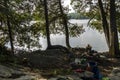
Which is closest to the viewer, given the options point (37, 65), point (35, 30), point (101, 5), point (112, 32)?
point (37, 65)

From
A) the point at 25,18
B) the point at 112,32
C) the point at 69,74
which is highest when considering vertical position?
the point at 25,18

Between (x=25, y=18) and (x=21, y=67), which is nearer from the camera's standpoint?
(x=21, y=67)

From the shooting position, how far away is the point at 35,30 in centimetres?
2773

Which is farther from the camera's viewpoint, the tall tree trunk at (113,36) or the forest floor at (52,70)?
the tall tree trunk at (113,36)

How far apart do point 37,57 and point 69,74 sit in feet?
13.5

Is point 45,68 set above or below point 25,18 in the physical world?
below

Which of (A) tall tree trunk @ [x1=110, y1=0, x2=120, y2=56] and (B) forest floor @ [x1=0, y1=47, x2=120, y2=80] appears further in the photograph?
(A) tall tree trunk @ [x1=110, y1=0, x2=120, y2=56]

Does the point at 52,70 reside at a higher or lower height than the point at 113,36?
lower

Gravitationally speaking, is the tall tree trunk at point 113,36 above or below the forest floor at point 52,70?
above

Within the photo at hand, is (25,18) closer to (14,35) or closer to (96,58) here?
(14,35)

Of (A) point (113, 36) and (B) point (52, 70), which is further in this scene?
(A) point (113, 36)

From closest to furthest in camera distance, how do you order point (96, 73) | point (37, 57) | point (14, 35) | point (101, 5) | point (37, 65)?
point (96, 73), point (37, 65), point (37, 57), point (101, 5), point (14, 35)

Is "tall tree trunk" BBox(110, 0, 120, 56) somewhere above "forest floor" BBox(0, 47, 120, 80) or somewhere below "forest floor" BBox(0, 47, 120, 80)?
above

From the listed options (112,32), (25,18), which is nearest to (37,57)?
(112,32)
